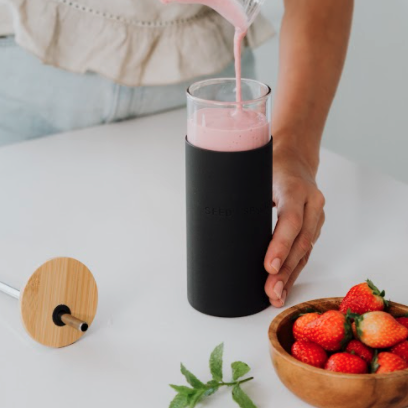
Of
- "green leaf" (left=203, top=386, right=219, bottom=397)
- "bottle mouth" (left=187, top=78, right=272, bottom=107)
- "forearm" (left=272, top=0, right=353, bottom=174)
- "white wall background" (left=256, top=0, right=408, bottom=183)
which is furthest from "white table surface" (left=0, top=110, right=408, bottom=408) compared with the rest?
"white wall background" (left=256, top=0, right=408, bottom=183)

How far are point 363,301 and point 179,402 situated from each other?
209 millimetres

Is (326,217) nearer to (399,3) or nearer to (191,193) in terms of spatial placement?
(191,193)

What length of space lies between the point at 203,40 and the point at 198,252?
627mm

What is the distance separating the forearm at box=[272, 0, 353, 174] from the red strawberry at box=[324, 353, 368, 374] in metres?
0.43

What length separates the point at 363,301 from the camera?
0.76 metres

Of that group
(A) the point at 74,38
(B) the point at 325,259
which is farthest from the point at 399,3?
(B) the point at 325,259

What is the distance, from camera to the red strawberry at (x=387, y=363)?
67 cm

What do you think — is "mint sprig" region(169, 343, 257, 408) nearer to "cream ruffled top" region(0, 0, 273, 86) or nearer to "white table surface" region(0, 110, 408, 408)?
"white table surface" region(0, 110, 408, 408)

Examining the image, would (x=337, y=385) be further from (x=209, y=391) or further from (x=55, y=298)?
(x=55, y=298)

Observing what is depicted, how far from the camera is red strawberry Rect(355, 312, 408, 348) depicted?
70cm

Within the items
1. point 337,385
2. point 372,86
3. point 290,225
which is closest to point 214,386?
point 337,385

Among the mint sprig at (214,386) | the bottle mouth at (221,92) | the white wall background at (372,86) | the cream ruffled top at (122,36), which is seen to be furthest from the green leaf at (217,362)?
the white wall background at (372,86)

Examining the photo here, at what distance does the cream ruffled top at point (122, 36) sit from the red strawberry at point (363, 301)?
2.26 ft

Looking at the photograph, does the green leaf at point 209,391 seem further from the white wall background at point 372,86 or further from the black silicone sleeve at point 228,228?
the white wall background at point 372,86
